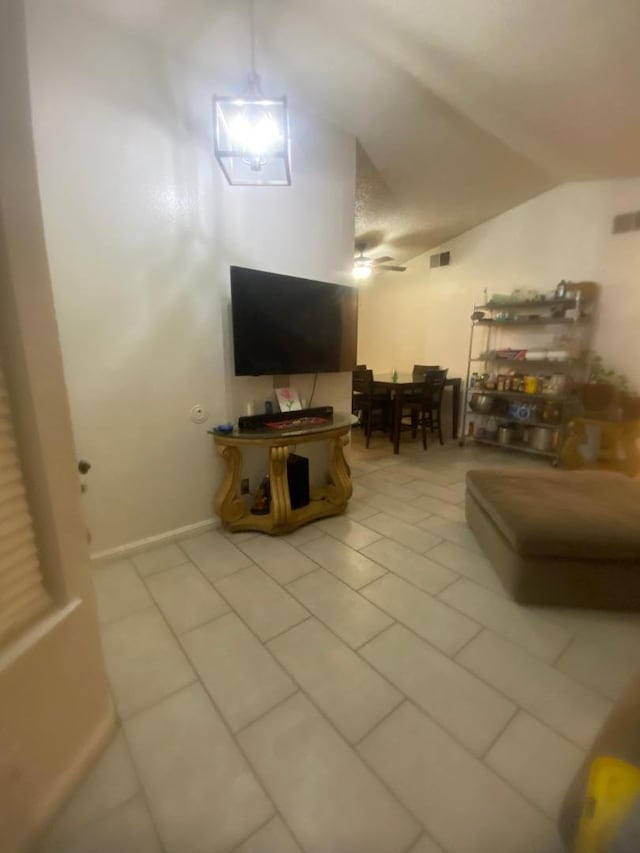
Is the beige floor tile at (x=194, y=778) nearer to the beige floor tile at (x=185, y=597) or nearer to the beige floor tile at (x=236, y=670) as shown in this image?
the beige floor tile at (x=236, y=670)

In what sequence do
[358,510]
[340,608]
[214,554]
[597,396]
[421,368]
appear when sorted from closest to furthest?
[340,608], [214,554], [358,510], [597,396], [421,368]

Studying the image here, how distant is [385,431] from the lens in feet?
15.8

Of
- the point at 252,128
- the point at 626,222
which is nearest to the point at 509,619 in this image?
the point at 252,128

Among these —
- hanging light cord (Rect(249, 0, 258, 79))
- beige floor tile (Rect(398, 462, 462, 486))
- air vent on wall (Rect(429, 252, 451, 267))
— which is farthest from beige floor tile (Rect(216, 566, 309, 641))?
air vent on wall (Rect(429, 252, 451, 267))

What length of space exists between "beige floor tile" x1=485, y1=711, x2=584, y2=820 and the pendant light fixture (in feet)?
7.94

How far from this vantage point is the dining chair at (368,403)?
4.27m

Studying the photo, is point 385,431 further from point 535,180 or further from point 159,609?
point 159,609

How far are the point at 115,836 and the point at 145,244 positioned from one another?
234 cm

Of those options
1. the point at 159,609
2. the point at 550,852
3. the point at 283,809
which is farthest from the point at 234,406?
the point at 550,852

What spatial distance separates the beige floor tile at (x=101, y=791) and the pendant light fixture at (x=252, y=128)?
2.38m

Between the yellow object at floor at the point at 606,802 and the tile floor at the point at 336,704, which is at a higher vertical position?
the yellow object at floor at the point at 606,802

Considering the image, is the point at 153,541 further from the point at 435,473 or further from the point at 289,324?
the point at 435,473

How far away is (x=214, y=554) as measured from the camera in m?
2.22

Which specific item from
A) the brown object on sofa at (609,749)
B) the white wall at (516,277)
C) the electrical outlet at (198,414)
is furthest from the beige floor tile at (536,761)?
the white wall at (516,277)
